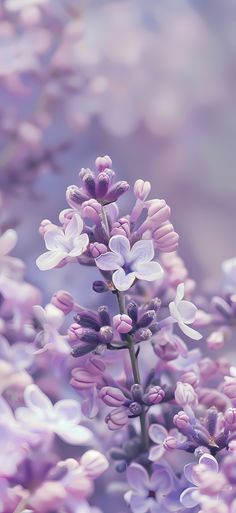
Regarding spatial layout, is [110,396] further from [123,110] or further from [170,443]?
[123,110]

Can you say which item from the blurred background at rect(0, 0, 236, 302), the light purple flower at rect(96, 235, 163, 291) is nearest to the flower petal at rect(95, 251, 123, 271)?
the light purple flower at rect(96, 235, 163, 291)

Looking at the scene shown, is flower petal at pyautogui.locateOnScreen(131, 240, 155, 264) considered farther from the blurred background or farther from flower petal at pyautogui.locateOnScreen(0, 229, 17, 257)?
the blurred background

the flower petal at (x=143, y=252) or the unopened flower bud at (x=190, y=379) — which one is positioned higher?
the flower petal at (x=143, y=252)

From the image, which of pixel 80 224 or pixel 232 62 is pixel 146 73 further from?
pixel 80 224

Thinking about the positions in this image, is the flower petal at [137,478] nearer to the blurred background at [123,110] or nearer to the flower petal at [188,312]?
the flower petal at [188,312]

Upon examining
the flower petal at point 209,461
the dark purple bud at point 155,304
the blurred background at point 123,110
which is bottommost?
the flower petal at point 209,461

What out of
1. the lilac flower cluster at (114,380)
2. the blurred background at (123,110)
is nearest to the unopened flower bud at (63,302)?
the lilac flower cluster at (114,380)

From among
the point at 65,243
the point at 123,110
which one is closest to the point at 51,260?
the point at 65,243
